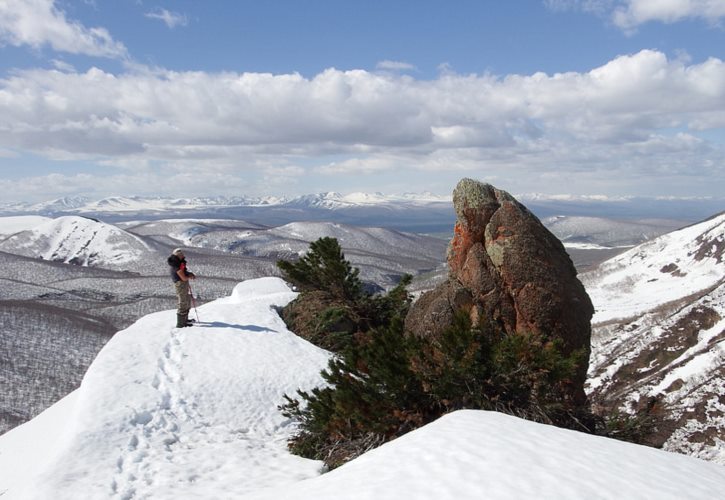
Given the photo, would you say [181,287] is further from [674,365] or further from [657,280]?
[657,280]

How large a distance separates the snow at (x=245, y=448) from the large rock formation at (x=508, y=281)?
5489 millimetres

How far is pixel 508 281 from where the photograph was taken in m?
15.3

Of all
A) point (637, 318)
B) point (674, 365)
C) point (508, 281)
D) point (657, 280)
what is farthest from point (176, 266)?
point (657, 280)

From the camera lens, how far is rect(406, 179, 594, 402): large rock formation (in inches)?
580

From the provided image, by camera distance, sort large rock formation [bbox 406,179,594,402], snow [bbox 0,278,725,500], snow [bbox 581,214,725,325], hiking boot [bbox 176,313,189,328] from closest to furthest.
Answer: snow [bbox 0,278,725,500]
large rock formation [bbox 406,179,594,402]
hiking boot [bbox 176,313,189,328]
snow [bbox 581,214,725,325]

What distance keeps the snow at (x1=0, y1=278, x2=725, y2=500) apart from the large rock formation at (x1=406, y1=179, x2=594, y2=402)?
5.49 metres

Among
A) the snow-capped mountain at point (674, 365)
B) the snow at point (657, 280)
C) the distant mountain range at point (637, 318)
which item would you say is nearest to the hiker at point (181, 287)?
the distant mountain range at point (637, 318)

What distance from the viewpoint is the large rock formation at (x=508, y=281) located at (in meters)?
14.7

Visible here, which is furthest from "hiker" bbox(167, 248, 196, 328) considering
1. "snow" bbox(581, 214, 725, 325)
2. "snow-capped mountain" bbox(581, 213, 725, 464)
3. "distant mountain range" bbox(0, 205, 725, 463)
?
"snow" bbox(581, 214, 725, 325)

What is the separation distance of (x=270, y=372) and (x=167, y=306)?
124310 mm

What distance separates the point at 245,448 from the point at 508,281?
9.08m

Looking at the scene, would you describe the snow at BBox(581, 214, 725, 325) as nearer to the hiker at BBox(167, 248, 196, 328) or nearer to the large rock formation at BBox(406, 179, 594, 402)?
the large rock formation at BBox(406, 179, 594, 402)

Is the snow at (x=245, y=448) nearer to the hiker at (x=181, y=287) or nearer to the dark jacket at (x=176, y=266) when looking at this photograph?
the hiker at (x=181, y=287)

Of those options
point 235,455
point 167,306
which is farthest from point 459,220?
point 167,306
